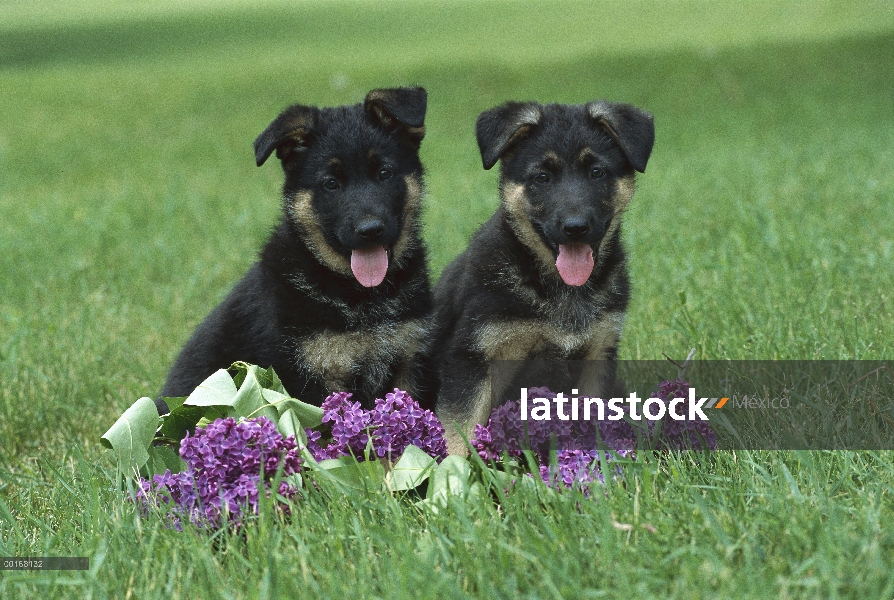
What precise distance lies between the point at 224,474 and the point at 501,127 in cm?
180

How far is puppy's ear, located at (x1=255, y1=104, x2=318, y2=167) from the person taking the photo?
392cm

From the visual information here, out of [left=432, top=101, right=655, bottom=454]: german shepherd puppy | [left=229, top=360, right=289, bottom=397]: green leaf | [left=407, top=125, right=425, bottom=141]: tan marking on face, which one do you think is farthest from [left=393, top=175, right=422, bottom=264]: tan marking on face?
[left=229, top=360, right=289, bottom=397]: green leaf

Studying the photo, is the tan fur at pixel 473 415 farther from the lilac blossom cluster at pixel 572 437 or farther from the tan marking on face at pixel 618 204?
the tan marking on face at pixel 618 204

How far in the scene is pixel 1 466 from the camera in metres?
4.56

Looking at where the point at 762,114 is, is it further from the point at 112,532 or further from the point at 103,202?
the point at 112,532

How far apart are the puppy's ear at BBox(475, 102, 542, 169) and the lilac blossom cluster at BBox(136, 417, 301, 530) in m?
1.45

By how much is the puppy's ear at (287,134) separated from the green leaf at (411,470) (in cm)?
126

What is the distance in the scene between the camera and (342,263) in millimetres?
4137

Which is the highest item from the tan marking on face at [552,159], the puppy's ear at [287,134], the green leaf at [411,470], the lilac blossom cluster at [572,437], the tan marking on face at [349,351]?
the puppy's ear at [287,134]

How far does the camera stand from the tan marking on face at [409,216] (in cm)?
422

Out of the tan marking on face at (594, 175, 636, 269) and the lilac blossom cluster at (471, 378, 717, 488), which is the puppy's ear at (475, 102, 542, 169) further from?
the lilac blossom cluster at (471, 378, 717, 488)

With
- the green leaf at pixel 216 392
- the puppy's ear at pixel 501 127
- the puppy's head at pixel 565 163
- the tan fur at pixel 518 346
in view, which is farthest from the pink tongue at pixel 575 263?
the green leaf at pixel 216 392

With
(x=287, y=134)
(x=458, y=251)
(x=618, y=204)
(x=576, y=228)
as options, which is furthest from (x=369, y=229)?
(x=458, y=251)

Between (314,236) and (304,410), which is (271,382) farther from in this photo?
(314,236)
